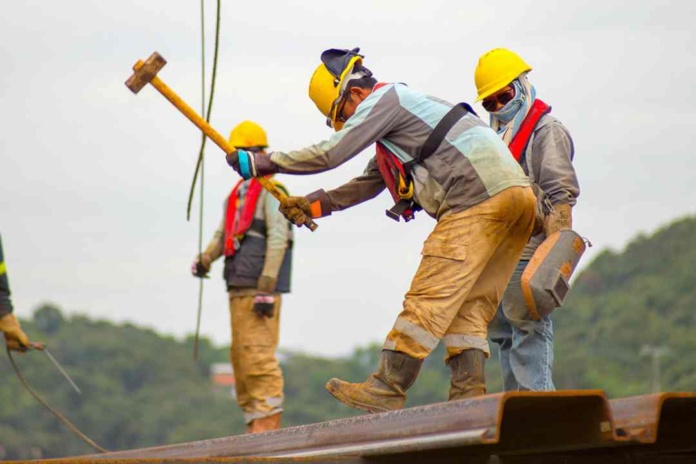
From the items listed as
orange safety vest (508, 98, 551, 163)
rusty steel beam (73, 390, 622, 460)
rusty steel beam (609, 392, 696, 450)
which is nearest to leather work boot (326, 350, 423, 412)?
rusty steel beam (73, 390, 622, 460)

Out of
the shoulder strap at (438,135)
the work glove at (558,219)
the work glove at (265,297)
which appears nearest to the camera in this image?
the shoulder strap at (438,135)

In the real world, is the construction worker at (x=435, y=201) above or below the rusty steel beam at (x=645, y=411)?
above

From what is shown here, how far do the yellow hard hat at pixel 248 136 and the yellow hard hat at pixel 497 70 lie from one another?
11.1ft

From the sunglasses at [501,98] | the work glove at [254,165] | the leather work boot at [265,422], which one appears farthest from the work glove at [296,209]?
the leather work boot at [265,422]

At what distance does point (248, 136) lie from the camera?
11414 millimetres

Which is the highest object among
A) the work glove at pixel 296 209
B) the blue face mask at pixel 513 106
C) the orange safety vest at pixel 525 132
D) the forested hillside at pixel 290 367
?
the blue face mask at pixel 513 106

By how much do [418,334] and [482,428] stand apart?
1583 mm

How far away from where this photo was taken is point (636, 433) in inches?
215

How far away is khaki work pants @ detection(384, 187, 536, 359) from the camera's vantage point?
22.8 feet

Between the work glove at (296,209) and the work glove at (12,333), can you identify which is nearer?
the work glove at (296,209)

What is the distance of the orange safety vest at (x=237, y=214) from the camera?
11.1m

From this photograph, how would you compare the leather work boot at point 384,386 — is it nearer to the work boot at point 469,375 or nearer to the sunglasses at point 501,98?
the work boot at point 469,375

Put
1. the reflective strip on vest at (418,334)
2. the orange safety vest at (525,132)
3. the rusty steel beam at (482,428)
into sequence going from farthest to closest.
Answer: the orange safety vest at (525,132) → the reflective strip on vest at (418,334) → the rusty steel beam at (482,428)

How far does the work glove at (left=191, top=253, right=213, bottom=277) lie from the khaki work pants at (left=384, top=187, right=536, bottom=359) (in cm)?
438
